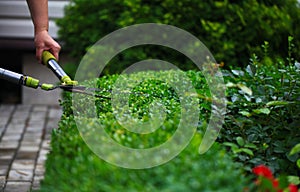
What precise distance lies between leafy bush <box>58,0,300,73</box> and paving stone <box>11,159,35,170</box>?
166 cm

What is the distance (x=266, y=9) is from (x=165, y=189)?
164 inches

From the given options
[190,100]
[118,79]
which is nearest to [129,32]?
[118,79]

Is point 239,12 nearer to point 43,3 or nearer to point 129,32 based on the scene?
point 129,32

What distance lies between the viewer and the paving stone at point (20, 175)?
4.41 m

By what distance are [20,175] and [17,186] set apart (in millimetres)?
325

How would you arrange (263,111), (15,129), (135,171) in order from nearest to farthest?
1. (135,171)
2. (263,111)
3. (15,129)

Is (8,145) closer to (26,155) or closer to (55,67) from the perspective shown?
(26,155)

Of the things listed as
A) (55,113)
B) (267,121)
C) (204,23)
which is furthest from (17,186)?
(55,113)

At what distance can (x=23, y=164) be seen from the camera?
4.89 meters

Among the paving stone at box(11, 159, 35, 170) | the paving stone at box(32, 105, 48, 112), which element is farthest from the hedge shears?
the paving stone at box(32, 105, 48, 112)

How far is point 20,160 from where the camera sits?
502 cm

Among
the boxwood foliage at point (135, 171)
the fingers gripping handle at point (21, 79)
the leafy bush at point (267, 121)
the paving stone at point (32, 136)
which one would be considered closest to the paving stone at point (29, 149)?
the paving stone at point (32, 136)

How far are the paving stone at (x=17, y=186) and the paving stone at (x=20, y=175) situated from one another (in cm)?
10

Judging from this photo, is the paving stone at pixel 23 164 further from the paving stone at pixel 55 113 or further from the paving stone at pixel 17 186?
the paving stone at pixel 55 113
